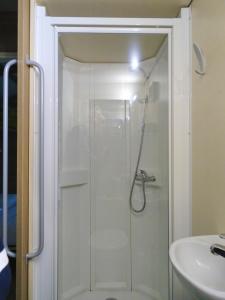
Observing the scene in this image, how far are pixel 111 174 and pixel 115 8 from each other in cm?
125

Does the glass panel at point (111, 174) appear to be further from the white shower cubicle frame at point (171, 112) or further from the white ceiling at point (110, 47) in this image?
the white shower cubicle frame at point (171, 112)

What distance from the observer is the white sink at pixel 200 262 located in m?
0.85

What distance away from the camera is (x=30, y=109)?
1357 millimetres

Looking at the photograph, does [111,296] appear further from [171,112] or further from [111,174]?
[171,112]

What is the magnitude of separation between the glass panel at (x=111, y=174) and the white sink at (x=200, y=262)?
30.6 inches

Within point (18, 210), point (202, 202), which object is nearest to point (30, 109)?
point (18, 210)

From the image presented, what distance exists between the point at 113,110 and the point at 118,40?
1.92 ft

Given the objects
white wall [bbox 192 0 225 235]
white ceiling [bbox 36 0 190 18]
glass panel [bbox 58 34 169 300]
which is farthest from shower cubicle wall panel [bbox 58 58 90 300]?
white wall [bbox 192 0 225 235]

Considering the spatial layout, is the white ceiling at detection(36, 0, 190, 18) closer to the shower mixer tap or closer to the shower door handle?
the shower door handle

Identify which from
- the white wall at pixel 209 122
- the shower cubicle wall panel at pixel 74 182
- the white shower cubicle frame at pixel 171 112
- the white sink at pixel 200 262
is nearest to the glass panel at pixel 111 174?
the shower cubicle wall panel at pixel 74 182

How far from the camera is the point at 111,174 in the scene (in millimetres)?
2033

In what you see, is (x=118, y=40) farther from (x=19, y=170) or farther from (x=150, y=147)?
(x=19, y=170)

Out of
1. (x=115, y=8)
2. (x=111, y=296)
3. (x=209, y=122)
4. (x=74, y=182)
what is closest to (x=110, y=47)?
(x=115, y=8)

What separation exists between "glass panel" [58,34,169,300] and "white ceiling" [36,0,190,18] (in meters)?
0.34
